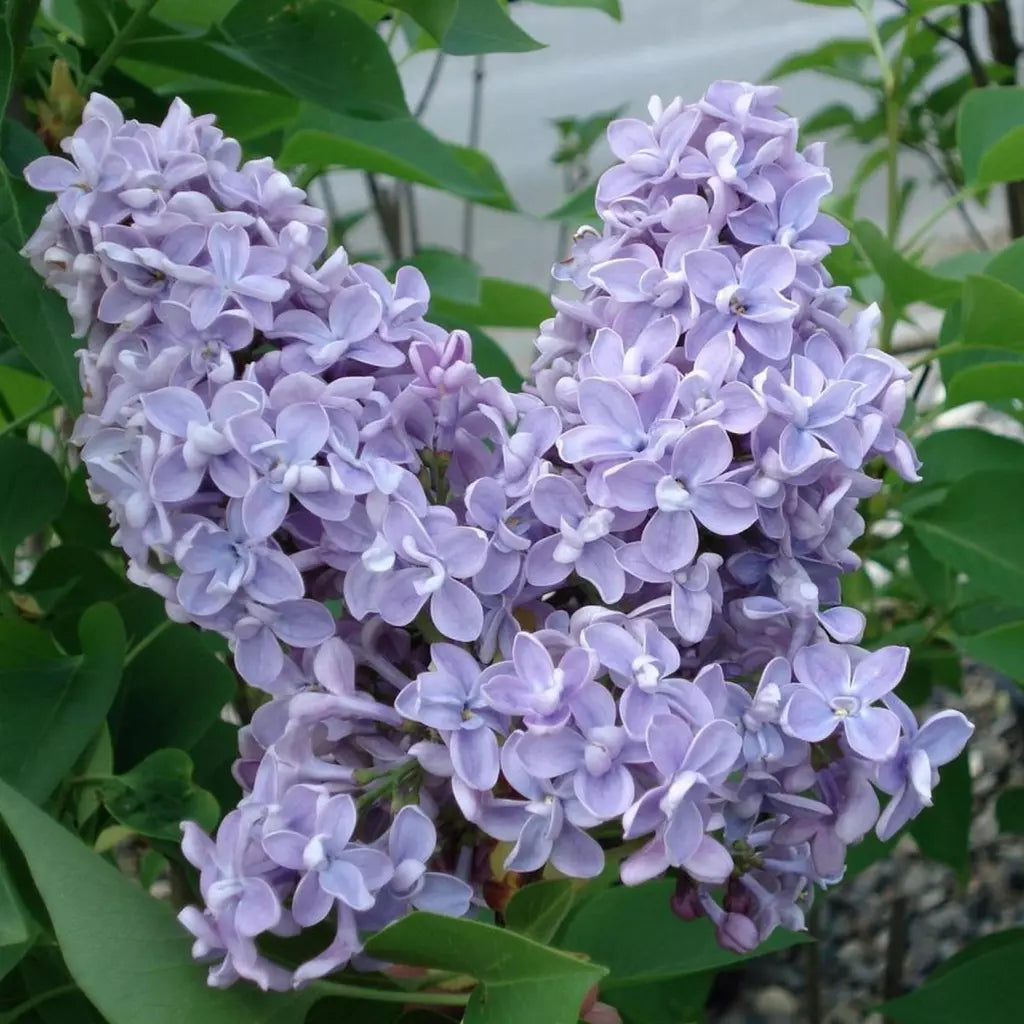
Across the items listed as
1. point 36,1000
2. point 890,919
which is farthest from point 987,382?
point 890,919

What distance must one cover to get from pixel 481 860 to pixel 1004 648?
0.76ft

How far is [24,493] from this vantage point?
0.44 meters

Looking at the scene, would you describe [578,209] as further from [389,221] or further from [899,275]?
[389,221]

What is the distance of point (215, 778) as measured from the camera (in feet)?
1.54

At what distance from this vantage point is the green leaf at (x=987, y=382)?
46 cm

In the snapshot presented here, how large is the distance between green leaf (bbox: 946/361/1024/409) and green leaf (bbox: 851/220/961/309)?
0.18 ft

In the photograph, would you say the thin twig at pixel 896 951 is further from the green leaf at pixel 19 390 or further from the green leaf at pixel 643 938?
the green leaf at pixel 19 390

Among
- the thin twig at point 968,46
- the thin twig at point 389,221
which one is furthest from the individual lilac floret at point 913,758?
the thin twig at point 389,221

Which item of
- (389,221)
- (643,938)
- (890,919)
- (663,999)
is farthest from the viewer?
(389,221)

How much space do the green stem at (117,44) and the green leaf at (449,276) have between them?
0.61ft

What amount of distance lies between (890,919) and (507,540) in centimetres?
84

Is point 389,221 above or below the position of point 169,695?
below

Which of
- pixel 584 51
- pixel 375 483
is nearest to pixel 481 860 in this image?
pixel 375 483

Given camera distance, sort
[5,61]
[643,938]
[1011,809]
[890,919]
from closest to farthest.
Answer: [5,61]
[643,938]
[1011,809]
[890,919]
